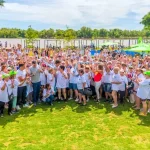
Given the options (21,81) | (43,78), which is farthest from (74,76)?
(21,81)

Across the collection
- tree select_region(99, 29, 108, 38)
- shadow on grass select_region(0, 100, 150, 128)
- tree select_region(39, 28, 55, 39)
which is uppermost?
tree select_region(99, 29, 108, 38)

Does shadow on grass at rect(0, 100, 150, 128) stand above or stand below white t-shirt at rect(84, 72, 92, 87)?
below

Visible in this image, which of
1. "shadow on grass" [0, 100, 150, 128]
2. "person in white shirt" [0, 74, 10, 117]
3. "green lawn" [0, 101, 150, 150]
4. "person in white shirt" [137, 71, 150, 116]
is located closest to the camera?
"green lawn" [0, 101, 150, 150]

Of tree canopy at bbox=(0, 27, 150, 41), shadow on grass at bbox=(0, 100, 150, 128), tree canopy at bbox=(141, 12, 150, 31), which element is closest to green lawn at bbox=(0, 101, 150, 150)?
shadow on grass at bbox=(0, 100, 150, 128)

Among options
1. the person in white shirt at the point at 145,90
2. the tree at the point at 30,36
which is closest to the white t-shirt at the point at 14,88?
the person in white shirt at the point at 145,90

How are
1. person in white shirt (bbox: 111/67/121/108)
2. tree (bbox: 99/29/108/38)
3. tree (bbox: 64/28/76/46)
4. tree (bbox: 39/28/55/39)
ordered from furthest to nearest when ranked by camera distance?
Answer: 1. tree (bbox: 99/29/108/38)
2. tree (bbox: 39/28/55/39)
3. tree (bbox: 64/28/76/46)
4. person in white shirt (bbox: 111/67/121/108)

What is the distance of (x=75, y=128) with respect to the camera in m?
7.86

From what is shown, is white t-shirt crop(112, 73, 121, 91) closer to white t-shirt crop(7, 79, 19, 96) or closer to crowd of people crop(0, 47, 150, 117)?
crowd of people crop(0, 47, 150, 117)

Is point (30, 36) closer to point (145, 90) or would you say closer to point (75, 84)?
point (75, 84)

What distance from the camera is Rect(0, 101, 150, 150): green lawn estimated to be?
6727 mm

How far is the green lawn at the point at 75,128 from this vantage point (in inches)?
265

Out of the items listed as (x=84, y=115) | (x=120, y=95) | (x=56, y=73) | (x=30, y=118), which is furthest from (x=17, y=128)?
(x=120, y=95)

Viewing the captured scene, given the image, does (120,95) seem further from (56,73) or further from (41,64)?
(41,64)

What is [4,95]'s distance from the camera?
8562 mm
